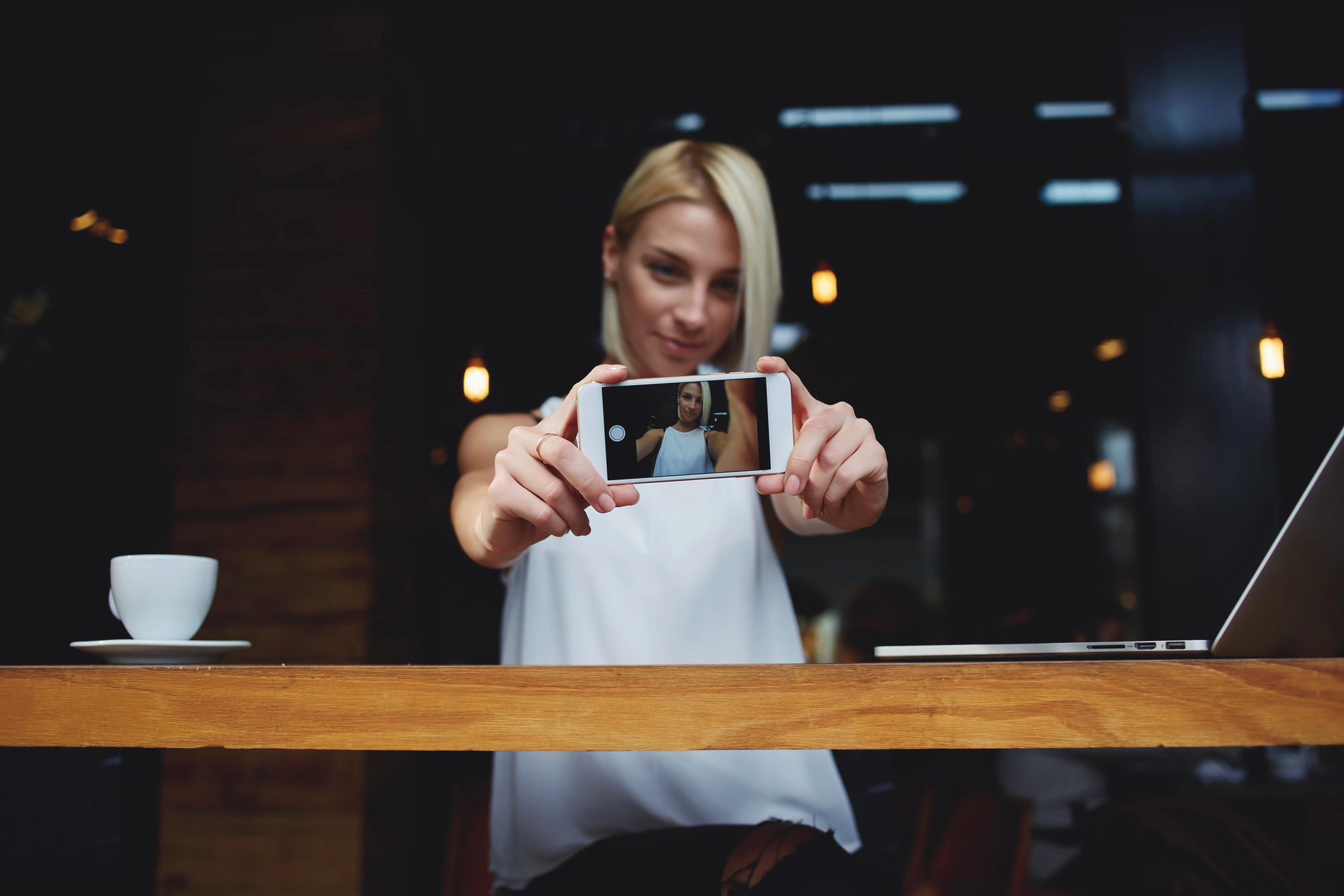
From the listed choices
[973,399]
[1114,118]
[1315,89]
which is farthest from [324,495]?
[973,399]

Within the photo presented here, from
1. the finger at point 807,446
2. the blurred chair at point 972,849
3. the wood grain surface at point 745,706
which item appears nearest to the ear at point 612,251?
the finger at point 807,446

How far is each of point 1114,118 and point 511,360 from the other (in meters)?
2.49

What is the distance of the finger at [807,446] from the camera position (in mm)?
809

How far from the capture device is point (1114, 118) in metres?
3.42

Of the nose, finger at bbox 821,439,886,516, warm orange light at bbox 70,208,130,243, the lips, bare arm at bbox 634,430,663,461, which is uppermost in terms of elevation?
warm orange light at bbox 70,208,130,243

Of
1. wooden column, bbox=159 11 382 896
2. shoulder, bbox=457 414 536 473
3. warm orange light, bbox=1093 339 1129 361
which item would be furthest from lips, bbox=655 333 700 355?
warm orange light, bbox=1093 339 1129 361

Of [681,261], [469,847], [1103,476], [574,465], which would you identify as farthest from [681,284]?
[1103,476]

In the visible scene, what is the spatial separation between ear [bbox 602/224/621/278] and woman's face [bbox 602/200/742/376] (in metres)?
0.05

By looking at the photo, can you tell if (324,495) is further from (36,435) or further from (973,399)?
(973,399)

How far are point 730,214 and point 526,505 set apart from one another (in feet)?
2.37

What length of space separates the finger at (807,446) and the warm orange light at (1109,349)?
5475mm

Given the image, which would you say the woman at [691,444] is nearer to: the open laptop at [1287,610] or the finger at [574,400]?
the finger at [574,400]

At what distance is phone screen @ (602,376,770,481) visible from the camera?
810 millimetres

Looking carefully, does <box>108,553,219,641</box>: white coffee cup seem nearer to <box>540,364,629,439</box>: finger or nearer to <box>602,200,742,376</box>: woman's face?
<box>540,364,629,439</box>: finger
